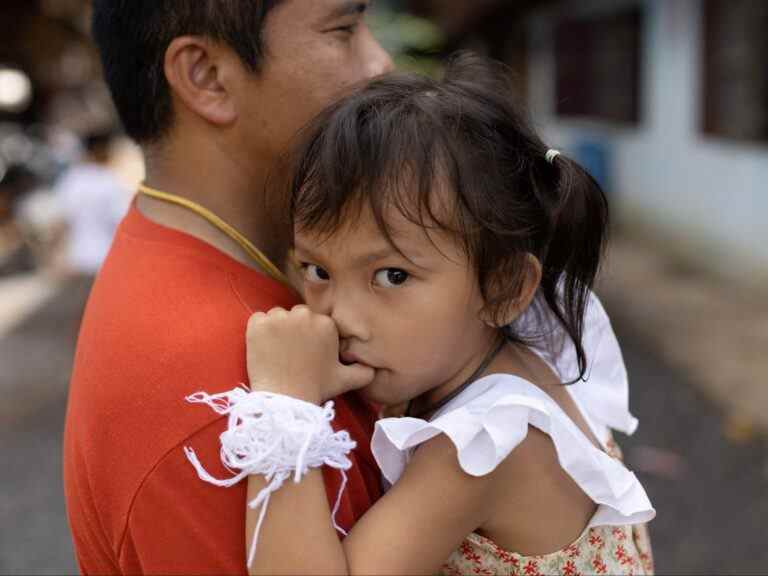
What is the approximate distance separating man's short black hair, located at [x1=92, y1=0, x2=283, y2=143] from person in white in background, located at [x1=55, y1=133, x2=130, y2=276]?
533cm

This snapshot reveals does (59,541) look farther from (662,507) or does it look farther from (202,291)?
(202,291)

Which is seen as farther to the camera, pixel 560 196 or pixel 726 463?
pixel 726 463

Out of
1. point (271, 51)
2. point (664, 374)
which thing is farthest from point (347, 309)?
point (664, 374)

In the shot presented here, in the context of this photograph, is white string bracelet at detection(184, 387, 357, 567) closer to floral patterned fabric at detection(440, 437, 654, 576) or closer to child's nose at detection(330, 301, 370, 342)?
child's nose at detection(330, 301, 370, 342)

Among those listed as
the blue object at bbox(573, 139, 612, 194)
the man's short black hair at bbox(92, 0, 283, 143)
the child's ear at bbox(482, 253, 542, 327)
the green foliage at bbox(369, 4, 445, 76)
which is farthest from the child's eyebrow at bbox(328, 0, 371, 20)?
the blue object at bbox(573, 139, 612, 194)

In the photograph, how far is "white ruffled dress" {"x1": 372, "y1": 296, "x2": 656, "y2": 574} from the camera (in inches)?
53.7

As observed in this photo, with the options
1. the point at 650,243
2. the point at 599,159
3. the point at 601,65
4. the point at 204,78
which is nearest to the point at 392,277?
the point at 204,78

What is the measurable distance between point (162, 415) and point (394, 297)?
0.38 meters

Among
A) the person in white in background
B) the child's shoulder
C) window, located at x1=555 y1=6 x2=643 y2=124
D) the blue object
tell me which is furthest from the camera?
the blue object

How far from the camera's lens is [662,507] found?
4363 millimetres

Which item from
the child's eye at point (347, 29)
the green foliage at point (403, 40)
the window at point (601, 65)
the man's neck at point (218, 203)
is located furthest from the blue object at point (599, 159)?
the man's neck at point (218, 203)

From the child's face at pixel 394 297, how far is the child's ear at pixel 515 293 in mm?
39

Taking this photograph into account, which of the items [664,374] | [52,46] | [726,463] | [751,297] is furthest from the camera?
[52,46]

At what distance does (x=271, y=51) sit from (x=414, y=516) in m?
0.85
